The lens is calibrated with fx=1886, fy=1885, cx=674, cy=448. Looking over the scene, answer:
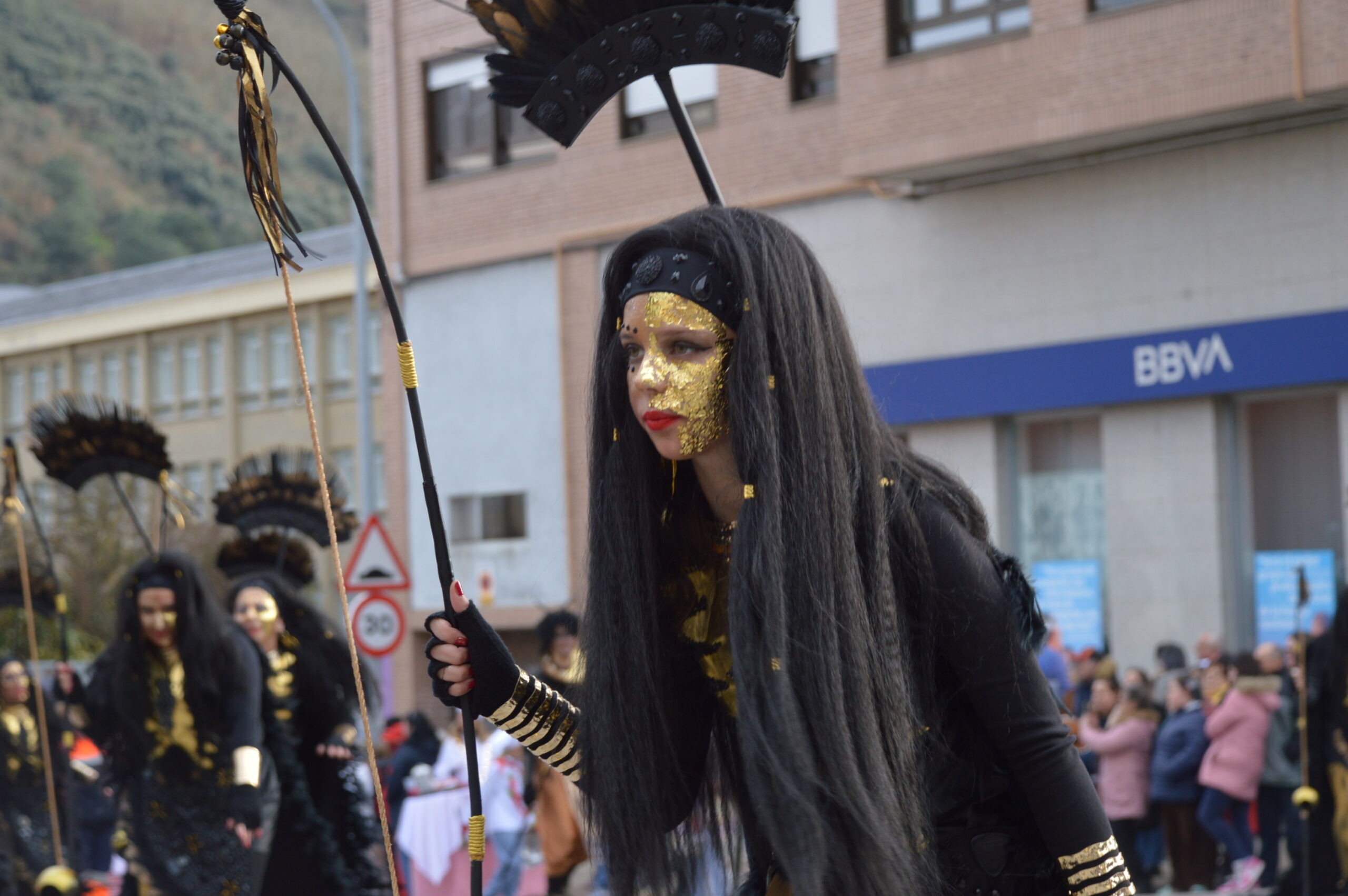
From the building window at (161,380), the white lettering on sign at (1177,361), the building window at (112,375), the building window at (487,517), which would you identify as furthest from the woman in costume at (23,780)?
the building window at (112,375)

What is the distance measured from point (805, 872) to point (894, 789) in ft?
0.69

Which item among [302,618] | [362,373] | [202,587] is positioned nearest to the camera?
[202,587]

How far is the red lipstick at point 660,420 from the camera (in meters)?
3.14

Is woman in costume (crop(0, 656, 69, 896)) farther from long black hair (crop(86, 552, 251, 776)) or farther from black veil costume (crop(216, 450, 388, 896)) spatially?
long black hair (crop(86, 552, 251, 776))

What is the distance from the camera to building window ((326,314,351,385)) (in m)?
37.7

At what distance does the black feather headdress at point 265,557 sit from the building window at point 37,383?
3964cm

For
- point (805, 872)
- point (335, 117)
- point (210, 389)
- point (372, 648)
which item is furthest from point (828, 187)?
point (335, 117)

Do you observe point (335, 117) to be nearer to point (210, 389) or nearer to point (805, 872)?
point (210, 389)

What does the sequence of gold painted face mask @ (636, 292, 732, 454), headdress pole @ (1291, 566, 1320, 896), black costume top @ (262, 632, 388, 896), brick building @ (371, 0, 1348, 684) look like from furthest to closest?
brick building @ (371, 0, 1348, 684) → headdress pole @ (1291, 566, 1320, 896) → black costume top @ (262, 632, 388, 896) → gold painted face mask @ (636, 292, 732, 454)

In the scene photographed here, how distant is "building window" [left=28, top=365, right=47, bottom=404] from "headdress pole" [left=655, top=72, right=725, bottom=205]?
152 feet

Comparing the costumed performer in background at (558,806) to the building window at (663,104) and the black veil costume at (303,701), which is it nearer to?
the black veil costume at (303,701)

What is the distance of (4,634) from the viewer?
24.8 m

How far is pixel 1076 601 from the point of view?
17078mm

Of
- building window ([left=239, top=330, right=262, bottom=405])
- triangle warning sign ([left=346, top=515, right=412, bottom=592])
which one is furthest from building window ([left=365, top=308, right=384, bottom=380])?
triangle warning sign ([left=346, top=515, right=412, bottom=592])
